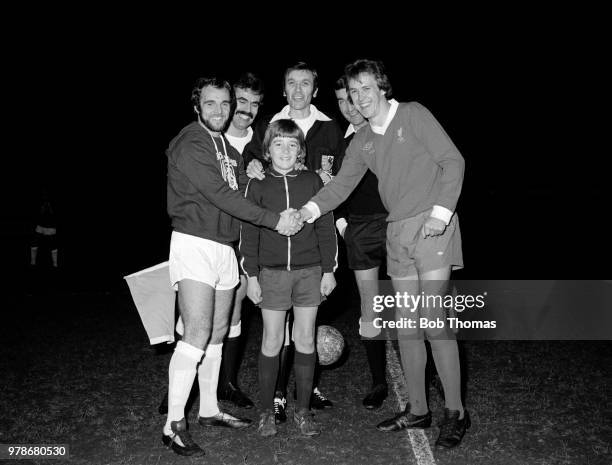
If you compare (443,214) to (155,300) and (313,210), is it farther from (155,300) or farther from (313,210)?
(155,300)

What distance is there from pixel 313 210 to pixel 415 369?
131 centimetres


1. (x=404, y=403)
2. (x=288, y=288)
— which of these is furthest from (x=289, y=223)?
(x=404, y=403)

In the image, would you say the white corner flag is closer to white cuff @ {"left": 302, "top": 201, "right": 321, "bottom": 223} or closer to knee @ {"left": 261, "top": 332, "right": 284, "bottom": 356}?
knee @ {"left": 261, "top": 332, "right": 284, "bottom": 356}

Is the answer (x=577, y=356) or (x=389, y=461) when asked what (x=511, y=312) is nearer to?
(x=577, y=356)

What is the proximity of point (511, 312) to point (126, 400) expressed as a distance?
204 inches

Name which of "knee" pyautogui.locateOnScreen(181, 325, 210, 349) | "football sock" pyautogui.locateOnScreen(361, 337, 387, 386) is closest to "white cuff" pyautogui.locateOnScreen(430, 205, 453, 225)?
"football sock" pyautogui.locateOnScreen(361, 337, 387, 386)

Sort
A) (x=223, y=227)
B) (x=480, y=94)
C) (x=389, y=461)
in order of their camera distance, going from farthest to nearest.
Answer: (x=480, y=94) → (x=223, y=227) → (x=389, y=461)

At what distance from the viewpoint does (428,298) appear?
12.5 feet

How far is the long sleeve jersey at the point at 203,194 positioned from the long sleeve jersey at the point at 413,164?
0.59 metres

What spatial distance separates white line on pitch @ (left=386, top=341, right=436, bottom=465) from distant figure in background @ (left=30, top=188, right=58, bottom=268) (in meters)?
10.5

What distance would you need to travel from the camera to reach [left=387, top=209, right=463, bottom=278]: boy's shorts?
3805mm

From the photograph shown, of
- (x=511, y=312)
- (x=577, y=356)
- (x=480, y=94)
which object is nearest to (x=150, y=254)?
(x=511, y=312)

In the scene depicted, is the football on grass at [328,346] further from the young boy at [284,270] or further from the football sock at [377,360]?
the young boy at [284,270]

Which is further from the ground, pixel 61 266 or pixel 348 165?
pixel 348 165
